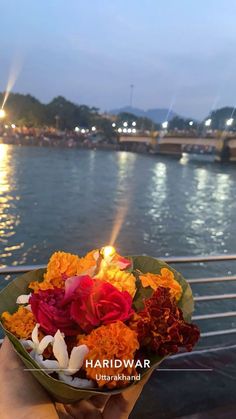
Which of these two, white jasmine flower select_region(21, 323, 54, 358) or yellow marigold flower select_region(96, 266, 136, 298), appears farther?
yellow marigold flower select_region(96, 266, 136, 298)

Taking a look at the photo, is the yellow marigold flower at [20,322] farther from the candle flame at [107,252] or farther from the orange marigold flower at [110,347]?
the candle flame at [107,252]

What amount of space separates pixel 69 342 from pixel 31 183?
39.4m

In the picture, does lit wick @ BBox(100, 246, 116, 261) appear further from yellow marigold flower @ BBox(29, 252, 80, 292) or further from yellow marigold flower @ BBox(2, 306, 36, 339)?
yellow marigold flower @ BBox(2, 306, 36, 339)

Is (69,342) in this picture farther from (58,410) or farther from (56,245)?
(56,245)

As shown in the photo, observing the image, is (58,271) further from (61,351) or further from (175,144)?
(175,144)

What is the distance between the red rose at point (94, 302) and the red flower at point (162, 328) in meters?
0.06

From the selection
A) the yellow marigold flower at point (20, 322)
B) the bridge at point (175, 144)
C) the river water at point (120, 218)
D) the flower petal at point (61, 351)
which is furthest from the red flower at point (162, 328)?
the bridge at point (175, 144)

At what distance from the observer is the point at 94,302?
4.54ft

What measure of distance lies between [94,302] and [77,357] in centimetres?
17

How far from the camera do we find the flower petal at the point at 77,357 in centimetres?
131

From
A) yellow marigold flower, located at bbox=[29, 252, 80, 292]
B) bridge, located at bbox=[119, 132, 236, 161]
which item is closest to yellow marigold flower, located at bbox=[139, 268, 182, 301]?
yellow marigold flower, located at bbox=[29, 252, 80, 292]

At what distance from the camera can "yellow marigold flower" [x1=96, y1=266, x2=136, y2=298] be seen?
152 centimetres

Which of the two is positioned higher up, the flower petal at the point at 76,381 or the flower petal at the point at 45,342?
the flower petal at the point at 45,342

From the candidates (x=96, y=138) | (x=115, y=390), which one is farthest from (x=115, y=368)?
(x=96, y=138)
